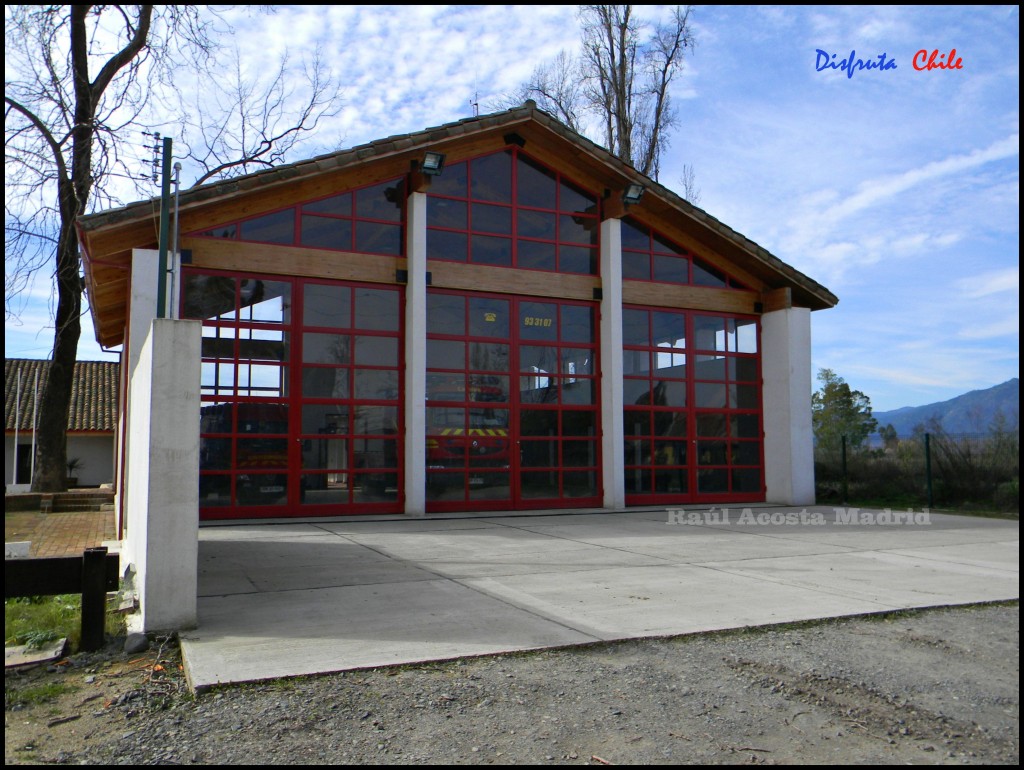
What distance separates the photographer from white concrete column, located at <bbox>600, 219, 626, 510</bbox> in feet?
46.9

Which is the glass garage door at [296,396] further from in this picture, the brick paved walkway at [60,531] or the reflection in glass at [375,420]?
the brick paved walkway at [60,531]

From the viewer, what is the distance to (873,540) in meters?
9.84

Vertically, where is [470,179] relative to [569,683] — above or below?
above

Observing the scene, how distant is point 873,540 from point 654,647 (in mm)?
6250

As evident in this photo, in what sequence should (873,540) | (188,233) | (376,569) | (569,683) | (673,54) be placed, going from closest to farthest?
1. (569,683)
2. (376,569)
3. (873,540)
4. (188,233)
5. (673,54)

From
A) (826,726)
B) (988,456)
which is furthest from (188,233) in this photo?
(988,456)

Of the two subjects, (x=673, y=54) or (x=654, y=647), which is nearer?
(x=654, y=647)

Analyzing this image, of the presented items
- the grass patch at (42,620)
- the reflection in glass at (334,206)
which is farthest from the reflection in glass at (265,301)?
the grass patch at (42,620)

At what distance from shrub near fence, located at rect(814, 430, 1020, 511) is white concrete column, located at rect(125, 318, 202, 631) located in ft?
46.1

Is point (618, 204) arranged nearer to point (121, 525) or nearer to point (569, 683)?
point (121, 525)

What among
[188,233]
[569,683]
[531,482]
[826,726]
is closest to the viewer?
[826,726]

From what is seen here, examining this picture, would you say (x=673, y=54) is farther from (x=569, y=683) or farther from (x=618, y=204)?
(x=569, y=683)

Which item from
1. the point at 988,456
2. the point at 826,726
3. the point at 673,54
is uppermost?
the point at 673,54

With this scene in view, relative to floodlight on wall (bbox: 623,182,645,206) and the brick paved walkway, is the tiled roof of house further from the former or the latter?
floodlight on wall (bbox: 623,182,645,206)
